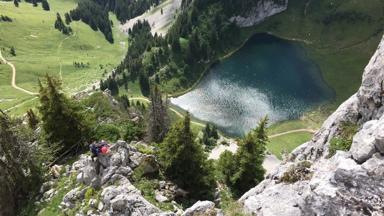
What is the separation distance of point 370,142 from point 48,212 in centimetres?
3378

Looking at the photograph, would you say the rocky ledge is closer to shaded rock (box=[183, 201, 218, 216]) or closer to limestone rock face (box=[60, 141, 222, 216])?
limestone rock face (box=[60, 141, 222, 216])

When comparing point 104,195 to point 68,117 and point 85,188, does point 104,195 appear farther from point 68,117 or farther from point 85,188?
point 68,117

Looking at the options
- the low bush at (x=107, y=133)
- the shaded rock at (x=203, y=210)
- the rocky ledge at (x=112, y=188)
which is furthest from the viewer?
the low bush at (x=107, y=133)

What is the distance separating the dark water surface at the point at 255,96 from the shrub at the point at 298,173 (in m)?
125

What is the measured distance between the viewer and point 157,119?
243 feet

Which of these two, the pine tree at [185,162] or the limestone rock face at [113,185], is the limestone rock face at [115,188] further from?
the pine tree at [185,162]

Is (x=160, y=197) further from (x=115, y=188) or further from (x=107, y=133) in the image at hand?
(x=107, y=133)

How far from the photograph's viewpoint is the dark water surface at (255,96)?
6403 inches

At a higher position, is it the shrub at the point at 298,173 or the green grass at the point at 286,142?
the shrub at the point at 298,173

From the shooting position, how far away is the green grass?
444 ft

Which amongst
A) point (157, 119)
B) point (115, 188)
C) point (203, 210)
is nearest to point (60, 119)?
point (115, 188)

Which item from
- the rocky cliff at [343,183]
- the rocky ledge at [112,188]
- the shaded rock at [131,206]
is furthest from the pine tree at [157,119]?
the rocky cliff at [343,183]

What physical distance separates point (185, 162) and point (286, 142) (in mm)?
101685

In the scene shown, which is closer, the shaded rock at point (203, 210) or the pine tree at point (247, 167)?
the shaded rock at point (203, 210)
